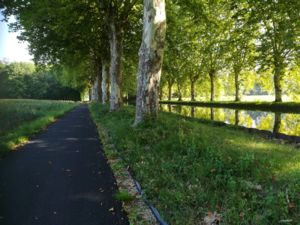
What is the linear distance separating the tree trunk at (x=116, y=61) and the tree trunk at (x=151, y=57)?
27.8 ft

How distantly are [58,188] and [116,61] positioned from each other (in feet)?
46.1

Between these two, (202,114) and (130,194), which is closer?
(130,194)

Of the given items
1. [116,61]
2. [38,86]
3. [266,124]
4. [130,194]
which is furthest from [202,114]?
[38,86]

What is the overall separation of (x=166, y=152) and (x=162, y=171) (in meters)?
1.23

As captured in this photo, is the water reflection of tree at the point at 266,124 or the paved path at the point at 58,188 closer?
the paved path at the point at 58,188

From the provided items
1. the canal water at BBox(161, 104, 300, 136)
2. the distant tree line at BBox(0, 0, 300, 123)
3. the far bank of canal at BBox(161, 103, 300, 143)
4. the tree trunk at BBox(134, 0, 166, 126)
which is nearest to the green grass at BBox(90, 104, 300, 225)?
the tree trunk at BBox(134, 0, 166, 126)

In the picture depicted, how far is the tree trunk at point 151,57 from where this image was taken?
10578 millimetres

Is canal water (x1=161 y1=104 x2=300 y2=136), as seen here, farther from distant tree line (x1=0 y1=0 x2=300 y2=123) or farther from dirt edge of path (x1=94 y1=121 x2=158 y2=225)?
dirt edge of path (x1=94 y1=121 x2=158 y2=225)

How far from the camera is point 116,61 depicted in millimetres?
19312

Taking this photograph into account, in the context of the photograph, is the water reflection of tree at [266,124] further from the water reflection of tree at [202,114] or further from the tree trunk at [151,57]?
the tree trunk at [151,57]

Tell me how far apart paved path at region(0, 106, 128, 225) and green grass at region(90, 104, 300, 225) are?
0.77 metres

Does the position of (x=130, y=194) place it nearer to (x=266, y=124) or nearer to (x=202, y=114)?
(x=266, y=124)

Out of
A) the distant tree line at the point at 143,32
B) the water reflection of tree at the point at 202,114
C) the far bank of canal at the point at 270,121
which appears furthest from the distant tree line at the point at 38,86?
the far bank of canal at the point at 270,121

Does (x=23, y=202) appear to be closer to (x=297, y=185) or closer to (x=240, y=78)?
(x=297, y=185)
